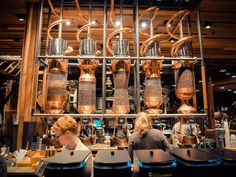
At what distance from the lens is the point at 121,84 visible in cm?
216

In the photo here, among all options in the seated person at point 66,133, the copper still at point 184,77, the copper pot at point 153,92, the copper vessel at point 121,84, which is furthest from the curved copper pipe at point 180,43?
the seated person at point 66,133

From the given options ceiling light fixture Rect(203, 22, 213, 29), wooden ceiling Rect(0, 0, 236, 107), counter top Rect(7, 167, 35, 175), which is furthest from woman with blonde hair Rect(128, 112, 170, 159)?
ceiling light fixture Rect(203, 22, 213, 29)

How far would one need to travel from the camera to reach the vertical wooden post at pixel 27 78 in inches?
111

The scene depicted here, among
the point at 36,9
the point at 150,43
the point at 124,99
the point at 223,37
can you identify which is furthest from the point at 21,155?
the point at 223,37

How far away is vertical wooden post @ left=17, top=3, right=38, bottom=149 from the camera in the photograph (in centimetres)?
283

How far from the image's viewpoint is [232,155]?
4.02 ft

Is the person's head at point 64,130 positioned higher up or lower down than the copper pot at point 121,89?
lower down

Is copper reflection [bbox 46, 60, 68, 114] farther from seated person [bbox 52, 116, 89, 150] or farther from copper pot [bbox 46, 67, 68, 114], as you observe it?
seated person [bbox 52, 116, 89, 150]

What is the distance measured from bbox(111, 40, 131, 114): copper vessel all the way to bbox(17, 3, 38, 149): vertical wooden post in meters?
1.20

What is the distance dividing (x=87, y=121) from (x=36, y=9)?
2062 millimetres

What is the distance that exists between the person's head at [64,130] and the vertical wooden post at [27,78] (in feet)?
2.65

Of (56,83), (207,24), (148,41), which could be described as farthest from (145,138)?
(207,24)

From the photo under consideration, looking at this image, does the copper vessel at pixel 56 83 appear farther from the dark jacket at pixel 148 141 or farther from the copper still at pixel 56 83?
the dark jacket at pixel 148 141

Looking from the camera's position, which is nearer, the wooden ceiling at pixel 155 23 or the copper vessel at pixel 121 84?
the copper vessel at pixel 121 84
